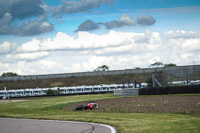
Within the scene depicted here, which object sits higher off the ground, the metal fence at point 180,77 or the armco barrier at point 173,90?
the metal fence at point 180,77

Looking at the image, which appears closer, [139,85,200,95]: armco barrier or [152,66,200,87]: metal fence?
[139,85,200,95]: armco barrier

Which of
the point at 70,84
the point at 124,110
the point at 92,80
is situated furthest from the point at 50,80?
the point at 124,110

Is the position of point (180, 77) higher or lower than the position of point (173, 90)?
higher

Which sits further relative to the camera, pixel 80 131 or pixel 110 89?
pixel 110 89

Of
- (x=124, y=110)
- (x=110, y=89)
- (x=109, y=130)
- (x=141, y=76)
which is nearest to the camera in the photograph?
(x=109, y=130)

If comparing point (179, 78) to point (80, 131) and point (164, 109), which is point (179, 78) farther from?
point (80, 131)

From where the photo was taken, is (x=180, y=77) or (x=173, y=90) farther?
(x=180, y=77)

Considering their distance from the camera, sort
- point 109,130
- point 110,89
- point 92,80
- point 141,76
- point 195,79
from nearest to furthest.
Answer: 1. point 109,130
2. point 195,79
3. point 110,89
4. point 141,76
5. point 92,80

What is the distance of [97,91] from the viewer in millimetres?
72125

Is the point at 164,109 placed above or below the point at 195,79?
below

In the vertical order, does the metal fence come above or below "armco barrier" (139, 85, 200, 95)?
above

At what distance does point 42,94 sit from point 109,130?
63.2 meters

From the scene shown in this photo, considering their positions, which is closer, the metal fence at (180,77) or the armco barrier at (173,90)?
the armco barrier at (173,90)

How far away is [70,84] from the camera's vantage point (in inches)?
4333
